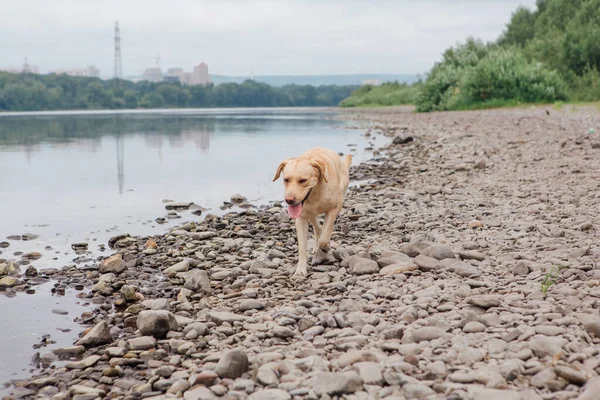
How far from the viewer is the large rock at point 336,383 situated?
11.0 ft

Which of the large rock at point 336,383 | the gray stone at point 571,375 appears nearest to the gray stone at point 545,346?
the gray stone at point 571,375

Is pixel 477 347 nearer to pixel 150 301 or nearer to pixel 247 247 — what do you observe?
pixel 150 301

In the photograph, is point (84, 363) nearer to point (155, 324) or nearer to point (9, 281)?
point (155, 324)

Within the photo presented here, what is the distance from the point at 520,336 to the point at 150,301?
3382 mm

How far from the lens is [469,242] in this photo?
6.73m

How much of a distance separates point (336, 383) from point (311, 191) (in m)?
3.04

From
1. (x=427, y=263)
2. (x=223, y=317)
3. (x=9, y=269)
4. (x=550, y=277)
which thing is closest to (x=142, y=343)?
(x=223, y=317)

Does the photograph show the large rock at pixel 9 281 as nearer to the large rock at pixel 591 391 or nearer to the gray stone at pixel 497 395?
the gray stone at pixel 497 395

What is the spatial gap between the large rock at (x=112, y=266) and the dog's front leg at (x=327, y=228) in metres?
2.37

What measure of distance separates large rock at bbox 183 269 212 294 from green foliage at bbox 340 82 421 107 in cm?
5804

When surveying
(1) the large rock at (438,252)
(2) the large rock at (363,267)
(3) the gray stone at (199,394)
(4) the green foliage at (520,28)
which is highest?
(4) the green foliage at (520,28)

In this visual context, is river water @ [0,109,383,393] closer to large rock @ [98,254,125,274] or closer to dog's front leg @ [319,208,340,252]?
large rock @ [98,254,125,274]

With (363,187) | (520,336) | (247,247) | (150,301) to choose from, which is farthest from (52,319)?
(363,187)

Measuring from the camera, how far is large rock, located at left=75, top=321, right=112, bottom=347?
473cm
